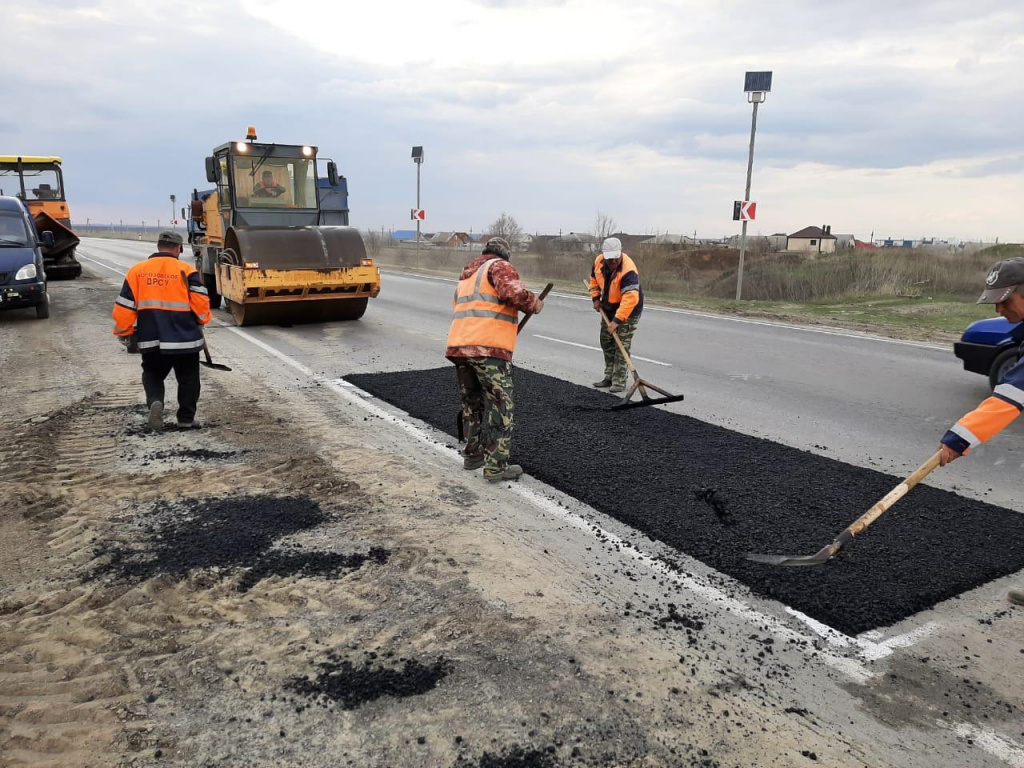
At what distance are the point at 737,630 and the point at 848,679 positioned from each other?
0.47 m

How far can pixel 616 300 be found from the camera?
7.94 meters

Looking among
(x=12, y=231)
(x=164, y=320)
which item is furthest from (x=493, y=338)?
(x=12, y=231)

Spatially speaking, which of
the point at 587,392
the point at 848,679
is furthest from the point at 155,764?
the point at 587,392

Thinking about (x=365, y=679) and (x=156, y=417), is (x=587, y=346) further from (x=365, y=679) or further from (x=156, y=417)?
(x=365, y=679)

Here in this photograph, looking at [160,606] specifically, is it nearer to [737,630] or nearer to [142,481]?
[142,481]

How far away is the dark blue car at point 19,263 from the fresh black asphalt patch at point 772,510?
8.73 m

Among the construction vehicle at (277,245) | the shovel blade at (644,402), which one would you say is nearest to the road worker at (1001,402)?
the shovel blade at (644,402)

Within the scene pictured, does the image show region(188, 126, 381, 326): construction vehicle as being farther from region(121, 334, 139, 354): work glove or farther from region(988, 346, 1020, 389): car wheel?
region(988, 346, 1020, 389): car wheel

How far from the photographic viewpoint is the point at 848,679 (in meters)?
2.81

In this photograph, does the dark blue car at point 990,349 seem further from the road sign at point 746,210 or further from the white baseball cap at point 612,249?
the road sign at point 746,210

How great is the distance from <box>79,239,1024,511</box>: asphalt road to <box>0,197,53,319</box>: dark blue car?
9.42ft

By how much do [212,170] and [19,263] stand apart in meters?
3.42

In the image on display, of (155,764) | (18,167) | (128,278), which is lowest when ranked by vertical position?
(155,764)

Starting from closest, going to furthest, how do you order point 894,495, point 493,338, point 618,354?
point 894,495, point 493,338, point 618,354
